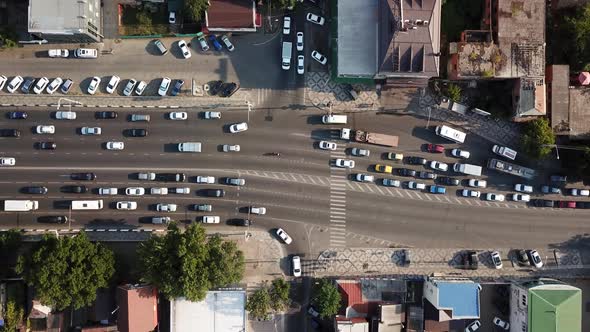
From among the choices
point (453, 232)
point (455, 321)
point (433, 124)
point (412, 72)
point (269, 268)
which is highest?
point (412, 72)

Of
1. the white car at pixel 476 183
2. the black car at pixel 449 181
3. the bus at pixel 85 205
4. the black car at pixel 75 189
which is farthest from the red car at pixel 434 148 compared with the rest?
the black car at pixel 75 189

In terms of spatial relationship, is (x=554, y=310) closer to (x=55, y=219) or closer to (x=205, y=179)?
(x=205, y=179)

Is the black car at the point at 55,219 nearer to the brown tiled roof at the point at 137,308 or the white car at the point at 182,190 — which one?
the brown tiled roof at the point at 137,308

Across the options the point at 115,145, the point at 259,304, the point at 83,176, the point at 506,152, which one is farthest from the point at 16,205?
the point at 506,152

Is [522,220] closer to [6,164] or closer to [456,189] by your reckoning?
[456,189]

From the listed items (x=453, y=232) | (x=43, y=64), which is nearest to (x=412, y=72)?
(x=453, y=232)

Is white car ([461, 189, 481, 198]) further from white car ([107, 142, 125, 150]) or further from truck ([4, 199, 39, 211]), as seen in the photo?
truck ([4, 199, 39, 211])
